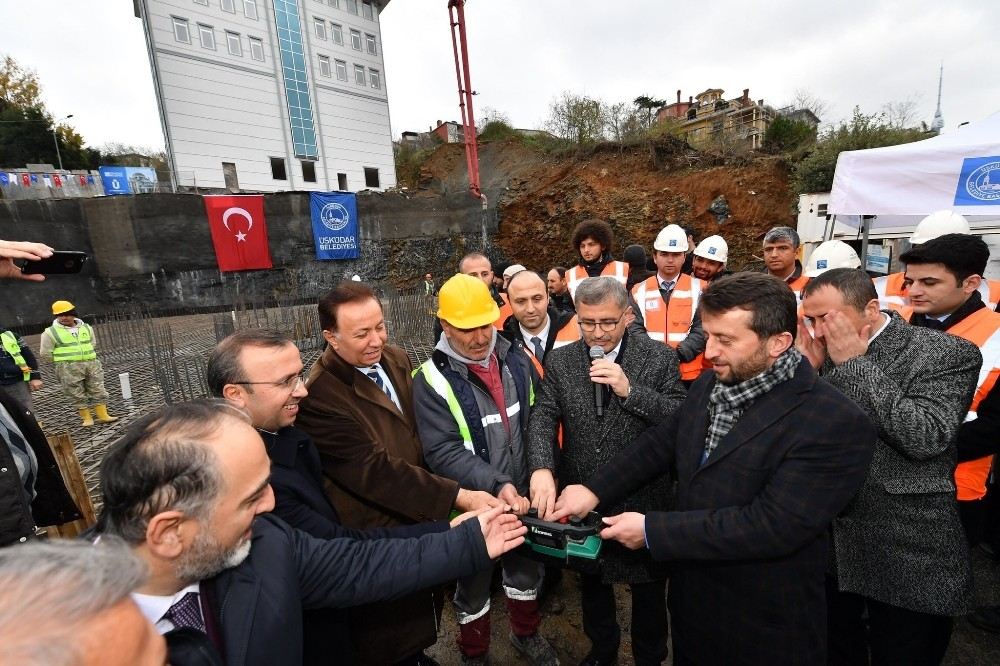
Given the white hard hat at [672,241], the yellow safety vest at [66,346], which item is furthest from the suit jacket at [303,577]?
the yellow safety vest at [66,346]

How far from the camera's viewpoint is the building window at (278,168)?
2383 cm

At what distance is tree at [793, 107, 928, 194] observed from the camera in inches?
504

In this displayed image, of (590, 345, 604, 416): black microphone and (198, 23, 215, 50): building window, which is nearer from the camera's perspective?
(590, 345, 604, 416): black microphone

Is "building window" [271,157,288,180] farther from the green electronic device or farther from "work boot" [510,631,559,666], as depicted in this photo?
the green electronic device

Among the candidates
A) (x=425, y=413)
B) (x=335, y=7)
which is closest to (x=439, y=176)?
(x=335, y=7)

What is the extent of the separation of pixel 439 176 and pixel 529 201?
7698 millimetres

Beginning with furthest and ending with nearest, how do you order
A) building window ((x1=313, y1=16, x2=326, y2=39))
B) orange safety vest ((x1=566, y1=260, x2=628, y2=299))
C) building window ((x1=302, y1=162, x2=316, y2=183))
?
building window ((x1=313, y1=16, x2=326, y2=39)) → building window ((x1=302, y1=162, x2=316, y2=183)) → orange safety vest ((x1=566, y1=260, x2=628, y2=299))

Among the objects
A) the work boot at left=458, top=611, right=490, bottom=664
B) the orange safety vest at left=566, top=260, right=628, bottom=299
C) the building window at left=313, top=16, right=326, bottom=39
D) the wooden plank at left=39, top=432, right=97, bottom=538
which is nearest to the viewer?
the work boot at left=458, top=611, right=490, bottom=664

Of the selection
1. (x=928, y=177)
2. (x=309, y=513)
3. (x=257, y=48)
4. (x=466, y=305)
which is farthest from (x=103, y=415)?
(x=257, y=48)

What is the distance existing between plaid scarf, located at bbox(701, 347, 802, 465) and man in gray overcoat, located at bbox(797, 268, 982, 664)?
17.4 inches

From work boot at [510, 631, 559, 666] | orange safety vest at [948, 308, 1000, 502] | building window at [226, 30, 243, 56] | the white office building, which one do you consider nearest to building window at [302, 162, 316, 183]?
the white office building

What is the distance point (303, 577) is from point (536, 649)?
1.85m

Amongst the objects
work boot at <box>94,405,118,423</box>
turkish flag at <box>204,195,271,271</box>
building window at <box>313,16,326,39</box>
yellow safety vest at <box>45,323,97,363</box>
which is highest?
building window at <box>313,16,326,39</box>

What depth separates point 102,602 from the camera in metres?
0.67
